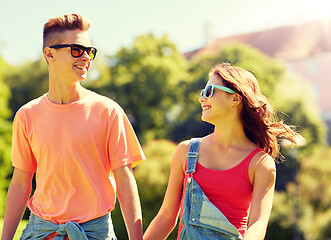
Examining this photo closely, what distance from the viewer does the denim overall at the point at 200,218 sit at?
11.3ft

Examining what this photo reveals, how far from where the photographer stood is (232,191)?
3500mm

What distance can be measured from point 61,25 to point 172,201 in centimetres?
129

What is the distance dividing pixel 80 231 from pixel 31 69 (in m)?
38.2

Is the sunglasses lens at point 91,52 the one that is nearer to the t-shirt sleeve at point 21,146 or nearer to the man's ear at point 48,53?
the man's ear at point 48,53

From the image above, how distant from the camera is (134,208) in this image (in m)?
3.56

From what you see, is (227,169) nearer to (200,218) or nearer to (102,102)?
(200,218)

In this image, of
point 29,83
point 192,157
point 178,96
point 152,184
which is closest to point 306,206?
point 152,184

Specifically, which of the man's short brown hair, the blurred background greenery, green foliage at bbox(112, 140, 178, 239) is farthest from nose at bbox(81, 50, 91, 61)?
the blurred background greenery

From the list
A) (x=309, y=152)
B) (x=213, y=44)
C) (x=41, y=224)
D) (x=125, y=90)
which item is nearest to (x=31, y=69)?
(x=125, y=90)

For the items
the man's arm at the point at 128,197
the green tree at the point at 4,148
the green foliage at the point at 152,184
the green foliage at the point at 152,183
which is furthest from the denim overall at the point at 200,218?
the green tree at the point at 4,148

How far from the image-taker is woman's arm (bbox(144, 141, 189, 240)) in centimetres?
371

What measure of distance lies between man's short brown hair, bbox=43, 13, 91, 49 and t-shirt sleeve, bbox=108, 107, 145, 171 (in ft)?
1.86

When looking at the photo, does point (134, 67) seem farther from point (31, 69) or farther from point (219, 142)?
point (219, 142)

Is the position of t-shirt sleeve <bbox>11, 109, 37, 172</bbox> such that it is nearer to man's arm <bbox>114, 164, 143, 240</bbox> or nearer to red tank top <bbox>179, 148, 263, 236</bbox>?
man's arm <bbox>114, 164, 143, 240</bbox>
